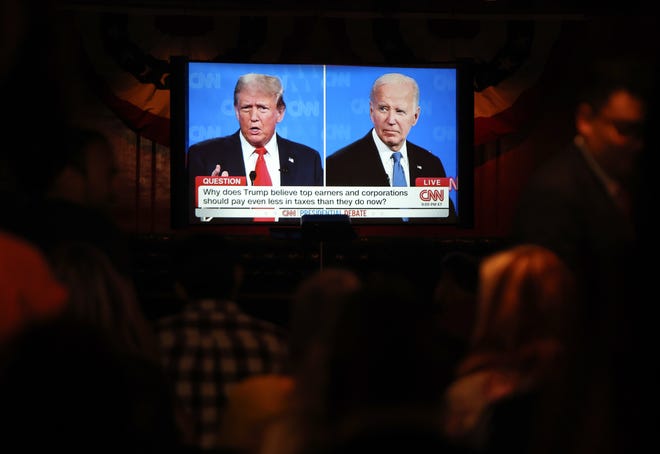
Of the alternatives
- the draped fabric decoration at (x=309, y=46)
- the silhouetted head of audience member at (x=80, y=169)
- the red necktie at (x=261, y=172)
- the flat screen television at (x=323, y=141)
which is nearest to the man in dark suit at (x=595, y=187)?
the silhouetted head of audience member at (x=80, y=169)

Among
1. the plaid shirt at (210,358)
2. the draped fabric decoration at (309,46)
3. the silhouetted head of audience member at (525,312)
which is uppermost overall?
the draped fabric decoration at (309,46)

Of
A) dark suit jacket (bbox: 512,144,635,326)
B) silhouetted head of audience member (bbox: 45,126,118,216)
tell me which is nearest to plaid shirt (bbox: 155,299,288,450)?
silhouetted head of audience member (bbox: 45,126,118,216)

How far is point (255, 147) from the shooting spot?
17.0ft

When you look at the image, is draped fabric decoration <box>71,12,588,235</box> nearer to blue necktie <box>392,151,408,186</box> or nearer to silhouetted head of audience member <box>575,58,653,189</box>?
blue necktie <box>392,151,408,186</box>

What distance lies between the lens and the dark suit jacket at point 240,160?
512 centimetres

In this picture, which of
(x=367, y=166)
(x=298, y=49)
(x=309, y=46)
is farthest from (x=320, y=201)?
(x=309, y=46)

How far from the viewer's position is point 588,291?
1518 mm

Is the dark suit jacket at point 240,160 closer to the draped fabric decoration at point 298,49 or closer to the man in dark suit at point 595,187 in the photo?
the draped fabric decoration at point 298,49

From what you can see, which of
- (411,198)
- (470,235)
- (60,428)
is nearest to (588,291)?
(60,428)

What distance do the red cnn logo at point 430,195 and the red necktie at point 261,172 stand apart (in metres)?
0.98

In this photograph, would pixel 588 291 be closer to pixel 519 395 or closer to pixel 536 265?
pixel 536 265

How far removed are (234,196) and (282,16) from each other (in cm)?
169

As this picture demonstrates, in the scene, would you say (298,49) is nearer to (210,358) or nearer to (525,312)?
(210,358)

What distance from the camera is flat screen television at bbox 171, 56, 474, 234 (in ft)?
Answer: 16.7
